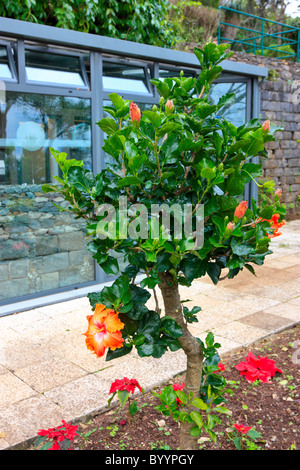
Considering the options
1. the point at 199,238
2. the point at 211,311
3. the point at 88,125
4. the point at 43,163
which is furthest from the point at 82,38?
the point at 199,238

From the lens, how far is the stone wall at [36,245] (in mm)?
4879

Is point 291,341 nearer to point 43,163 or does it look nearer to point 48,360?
point 48,360

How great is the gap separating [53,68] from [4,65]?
0.59m

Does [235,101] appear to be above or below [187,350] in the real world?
above

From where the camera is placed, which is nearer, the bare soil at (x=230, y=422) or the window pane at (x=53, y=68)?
the bare soil at (x=230, y=422)

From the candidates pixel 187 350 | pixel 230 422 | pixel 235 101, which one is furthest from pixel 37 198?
pixel 235 101

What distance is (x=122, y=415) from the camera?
8.61 ft

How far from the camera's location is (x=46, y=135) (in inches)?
201

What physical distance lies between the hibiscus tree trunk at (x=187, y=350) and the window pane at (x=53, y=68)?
3.82 m

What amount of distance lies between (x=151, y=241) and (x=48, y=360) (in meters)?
2.48

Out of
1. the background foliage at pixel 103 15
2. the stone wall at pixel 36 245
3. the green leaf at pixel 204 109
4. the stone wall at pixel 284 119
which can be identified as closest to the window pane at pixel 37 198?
the stone wall at pixel 36 245

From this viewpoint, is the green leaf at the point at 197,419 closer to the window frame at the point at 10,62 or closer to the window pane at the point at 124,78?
the window frame at the point at 10,62

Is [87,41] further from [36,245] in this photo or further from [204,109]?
[204,109]

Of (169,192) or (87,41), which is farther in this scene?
(87,41)
